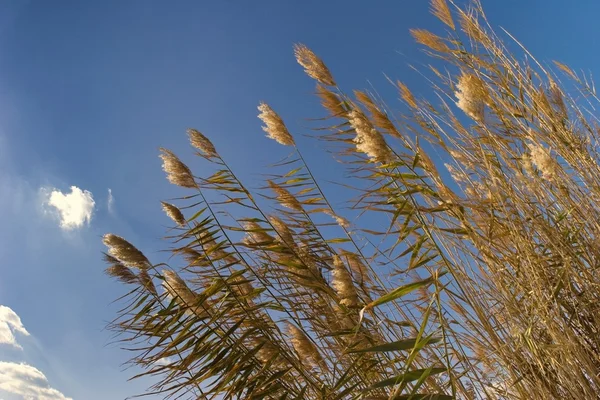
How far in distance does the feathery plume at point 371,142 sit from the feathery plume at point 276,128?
77 centimetres

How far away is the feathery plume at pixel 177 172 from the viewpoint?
2.97 metres

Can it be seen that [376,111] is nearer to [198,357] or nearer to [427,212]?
[427,212]

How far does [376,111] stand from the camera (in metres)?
2.75

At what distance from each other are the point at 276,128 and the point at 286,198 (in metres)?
0.44

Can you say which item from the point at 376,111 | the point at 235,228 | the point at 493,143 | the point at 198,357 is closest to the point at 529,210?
the point at 493,143

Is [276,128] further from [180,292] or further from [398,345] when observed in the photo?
[398,345]

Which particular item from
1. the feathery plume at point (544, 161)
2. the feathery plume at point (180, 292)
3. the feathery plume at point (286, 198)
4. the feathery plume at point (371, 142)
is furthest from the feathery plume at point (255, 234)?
the feathery plume at point (544, 161)

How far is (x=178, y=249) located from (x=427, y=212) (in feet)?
4.42

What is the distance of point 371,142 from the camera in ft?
7.83

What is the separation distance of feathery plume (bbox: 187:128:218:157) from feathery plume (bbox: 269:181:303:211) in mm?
449

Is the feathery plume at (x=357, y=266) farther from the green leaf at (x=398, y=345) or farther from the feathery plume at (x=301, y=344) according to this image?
the green leaf at (x=398, y=345)

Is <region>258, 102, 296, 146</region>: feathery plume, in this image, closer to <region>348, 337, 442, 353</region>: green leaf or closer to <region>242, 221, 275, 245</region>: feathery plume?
<region>242, 221, 275, 245</region>: feathery plume

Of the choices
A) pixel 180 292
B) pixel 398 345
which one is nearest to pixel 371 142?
pixel 398 345

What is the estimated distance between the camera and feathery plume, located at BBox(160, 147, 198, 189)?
2975 mm
